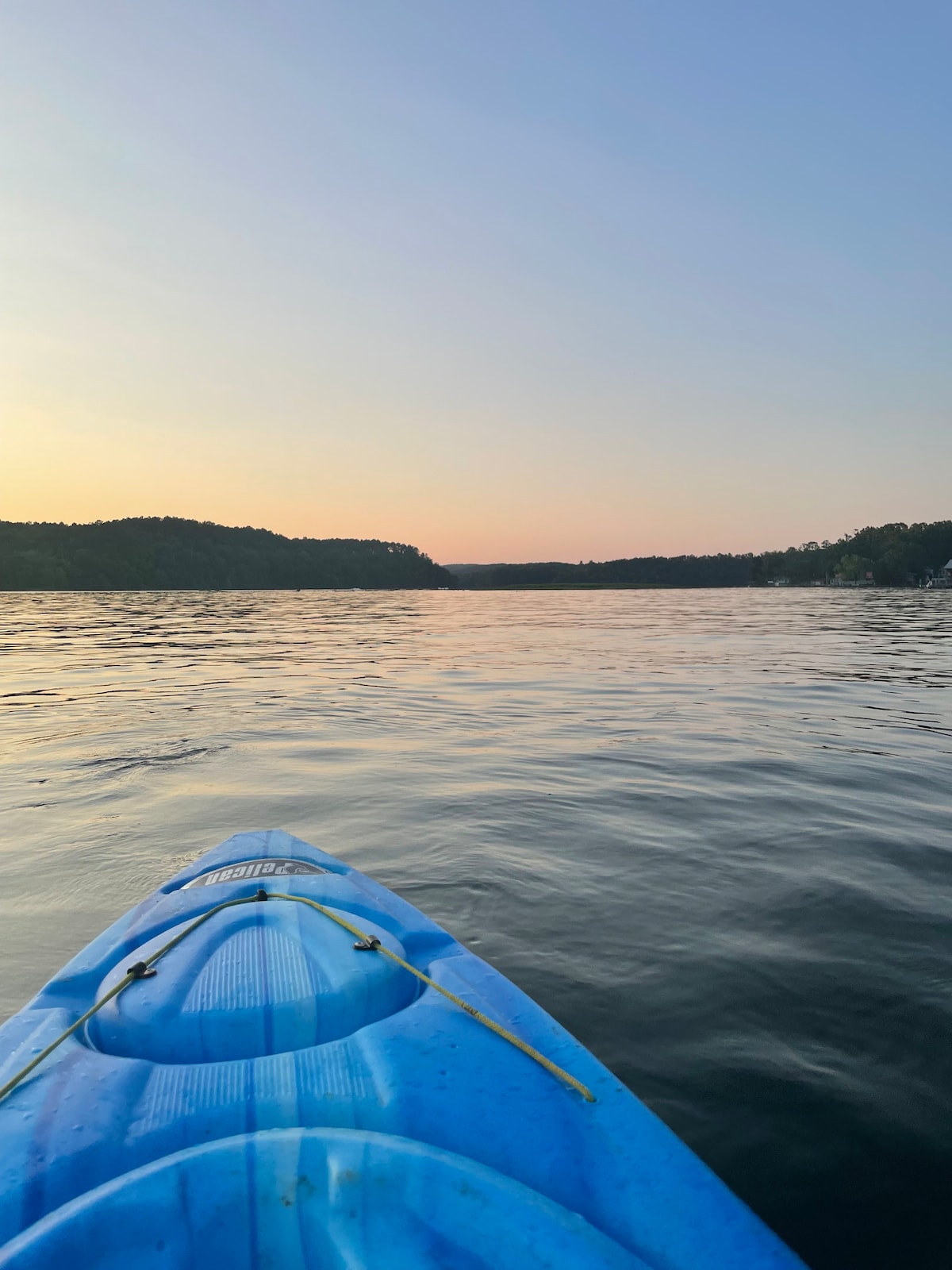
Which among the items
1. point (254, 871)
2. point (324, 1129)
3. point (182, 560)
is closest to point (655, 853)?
point (254, 871)

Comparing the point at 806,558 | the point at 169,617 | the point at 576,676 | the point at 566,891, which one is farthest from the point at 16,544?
the point at 806,558

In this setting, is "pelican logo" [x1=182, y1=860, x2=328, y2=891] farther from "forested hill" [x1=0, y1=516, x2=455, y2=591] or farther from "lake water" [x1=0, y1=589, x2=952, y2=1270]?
"forested hill" [x1=0, y1=516, x2=455, y2=591]

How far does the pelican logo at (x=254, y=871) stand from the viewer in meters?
3.59

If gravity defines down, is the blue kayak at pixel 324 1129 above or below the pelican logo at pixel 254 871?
below

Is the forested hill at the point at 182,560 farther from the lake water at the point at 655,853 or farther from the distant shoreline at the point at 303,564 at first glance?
the lake water at the point at 655,853

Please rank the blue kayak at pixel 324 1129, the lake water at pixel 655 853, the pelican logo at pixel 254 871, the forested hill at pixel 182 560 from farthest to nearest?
the forested hill at pixel 182 560, the pelican logo at pixel 254 871, the lake water at pixel 655 853, the blue kayak at pixel 324 1129

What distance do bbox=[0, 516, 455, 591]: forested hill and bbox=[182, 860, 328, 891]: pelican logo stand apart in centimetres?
12419

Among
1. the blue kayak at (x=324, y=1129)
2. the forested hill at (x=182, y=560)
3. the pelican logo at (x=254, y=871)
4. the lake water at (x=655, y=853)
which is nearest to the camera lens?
the blue kayak at (x=324, y=1129)

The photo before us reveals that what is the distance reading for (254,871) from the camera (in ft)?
12.0

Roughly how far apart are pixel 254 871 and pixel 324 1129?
6.23 feet

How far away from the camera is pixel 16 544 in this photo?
384ft

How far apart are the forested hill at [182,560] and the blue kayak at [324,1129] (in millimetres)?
125368

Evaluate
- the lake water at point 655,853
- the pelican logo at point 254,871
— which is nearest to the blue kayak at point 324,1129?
the pelican logo at point 254,871

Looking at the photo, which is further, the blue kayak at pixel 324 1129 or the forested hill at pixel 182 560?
the forested hill at pixel 182 560
